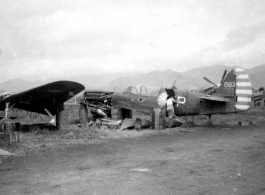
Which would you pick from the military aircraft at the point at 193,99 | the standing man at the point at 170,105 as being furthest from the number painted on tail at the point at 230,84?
the standing man at the point at 170,105

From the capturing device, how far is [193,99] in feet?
44.9

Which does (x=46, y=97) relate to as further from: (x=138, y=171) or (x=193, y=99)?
(x=193, y=99)

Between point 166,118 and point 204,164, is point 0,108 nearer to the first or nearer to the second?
point 166,118

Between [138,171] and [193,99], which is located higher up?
[193,99]

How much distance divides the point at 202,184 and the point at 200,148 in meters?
3.40

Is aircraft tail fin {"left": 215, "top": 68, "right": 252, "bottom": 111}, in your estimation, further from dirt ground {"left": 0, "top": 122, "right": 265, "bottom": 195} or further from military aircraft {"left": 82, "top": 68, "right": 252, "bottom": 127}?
dirt ground {"left": 0, "top": 122, "right": 265, "bottom": 195}

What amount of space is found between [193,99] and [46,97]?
727 centimetres

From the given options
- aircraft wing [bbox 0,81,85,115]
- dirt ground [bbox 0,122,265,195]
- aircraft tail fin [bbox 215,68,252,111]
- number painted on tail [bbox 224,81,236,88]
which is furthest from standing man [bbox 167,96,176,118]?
dirt ground [bbox 0,122,265,195]

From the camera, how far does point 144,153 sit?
697cm

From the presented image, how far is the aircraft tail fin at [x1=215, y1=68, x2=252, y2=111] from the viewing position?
43.8 ft

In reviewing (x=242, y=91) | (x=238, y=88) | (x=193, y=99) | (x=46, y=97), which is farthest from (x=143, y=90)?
(x=46, y=97)

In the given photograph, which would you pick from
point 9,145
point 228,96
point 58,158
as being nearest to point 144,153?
point 58,158

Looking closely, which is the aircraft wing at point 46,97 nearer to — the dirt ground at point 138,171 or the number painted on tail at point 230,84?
the dirt ground at point 138,171

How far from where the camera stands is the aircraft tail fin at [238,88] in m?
13.4
